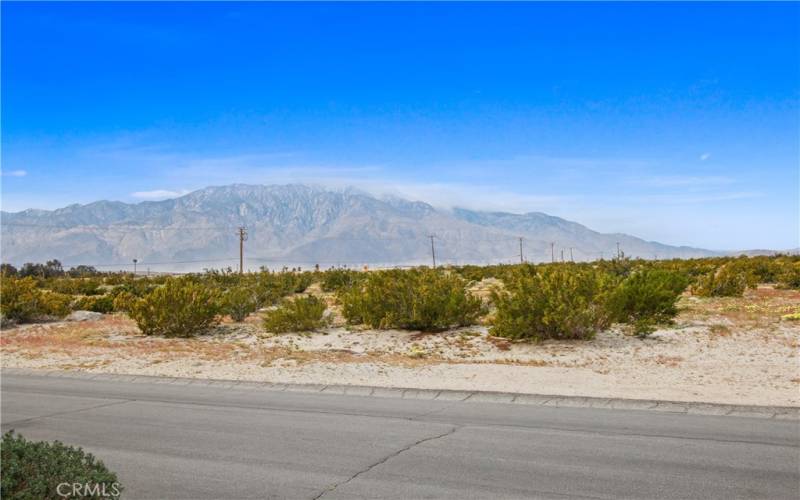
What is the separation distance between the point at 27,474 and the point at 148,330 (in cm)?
1653

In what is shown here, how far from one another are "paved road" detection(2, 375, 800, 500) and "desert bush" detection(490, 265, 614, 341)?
22.0 ft

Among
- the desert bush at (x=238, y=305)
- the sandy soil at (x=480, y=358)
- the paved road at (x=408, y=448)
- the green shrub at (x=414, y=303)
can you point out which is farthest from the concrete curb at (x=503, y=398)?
the desert bush at (x=238, y=305)

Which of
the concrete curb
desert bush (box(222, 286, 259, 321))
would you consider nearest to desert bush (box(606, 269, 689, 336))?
the concrete curb

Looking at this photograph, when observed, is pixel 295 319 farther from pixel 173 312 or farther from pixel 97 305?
pixel 97 305

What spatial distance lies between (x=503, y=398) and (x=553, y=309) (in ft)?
20.8

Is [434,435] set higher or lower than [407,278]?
lower

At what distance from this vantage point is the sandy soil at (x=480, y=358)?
11031 millimetres

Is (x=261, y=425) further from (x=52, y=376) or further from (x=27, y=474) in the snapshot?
(x=52, y=376)

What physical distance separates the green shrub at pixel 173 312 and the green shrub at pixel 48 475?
15604 mm

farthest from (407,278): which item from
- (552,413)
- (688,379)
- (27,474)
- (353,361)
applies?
(27,474)

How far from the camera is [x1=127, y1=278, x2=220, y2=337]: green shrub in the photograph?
19203 mm

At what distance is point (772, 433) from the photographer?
7648 mm

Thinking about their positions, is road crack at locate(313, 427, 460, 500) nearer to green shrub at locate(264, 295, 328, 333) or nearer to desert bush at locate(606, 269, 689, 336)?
desert bush at locate(606, 269, 689, 336)

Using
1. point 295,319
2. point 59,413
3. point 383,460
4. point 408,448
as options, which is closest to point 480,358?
point 295,319
